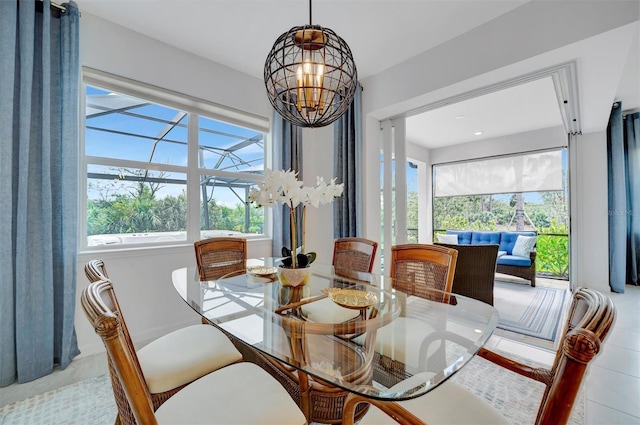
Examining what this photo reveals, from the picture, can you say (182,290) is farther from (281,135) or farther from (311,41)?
(281,135)

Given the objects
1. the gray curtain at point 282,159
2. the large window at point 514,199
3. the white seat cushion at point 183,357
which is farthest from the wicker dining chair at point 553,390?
the large window at point 514,199

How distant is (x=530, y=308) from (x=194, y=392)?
3776 mm

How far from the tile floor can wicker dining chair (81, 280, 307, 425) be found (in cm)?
154

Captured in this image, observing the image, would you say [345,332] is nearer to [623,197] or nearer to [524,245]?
[524,245]

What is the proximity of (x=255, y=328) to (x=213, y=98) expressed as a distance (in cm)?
254

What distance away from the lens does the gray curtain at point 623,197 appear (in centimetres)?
371

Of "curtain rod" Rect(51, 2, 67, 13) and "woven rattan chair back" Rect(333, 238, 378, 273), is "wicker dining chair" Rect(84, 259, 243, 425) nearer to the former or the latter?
"woven rattan chair back" Rect(333, 238, 378, 273)

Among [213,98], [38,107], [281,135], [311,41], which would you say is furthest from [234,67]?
[311,41]

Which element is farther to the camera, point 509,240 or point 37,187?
point 509,240

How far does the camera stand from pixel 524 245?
4.48 meters

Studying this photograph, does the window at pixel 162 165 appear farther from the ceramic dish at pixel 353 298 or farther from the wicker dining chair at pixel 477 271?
the wicker dining chair at pixel 477 271

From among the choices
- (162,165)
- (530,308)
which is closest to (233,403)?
(162,165)

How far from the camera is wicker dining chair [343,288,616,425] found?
0.52 meters

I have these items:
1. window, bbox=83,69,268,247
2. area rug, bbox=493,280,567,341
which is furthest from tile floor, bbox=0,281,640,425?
window, bbox=83,69,268,247
